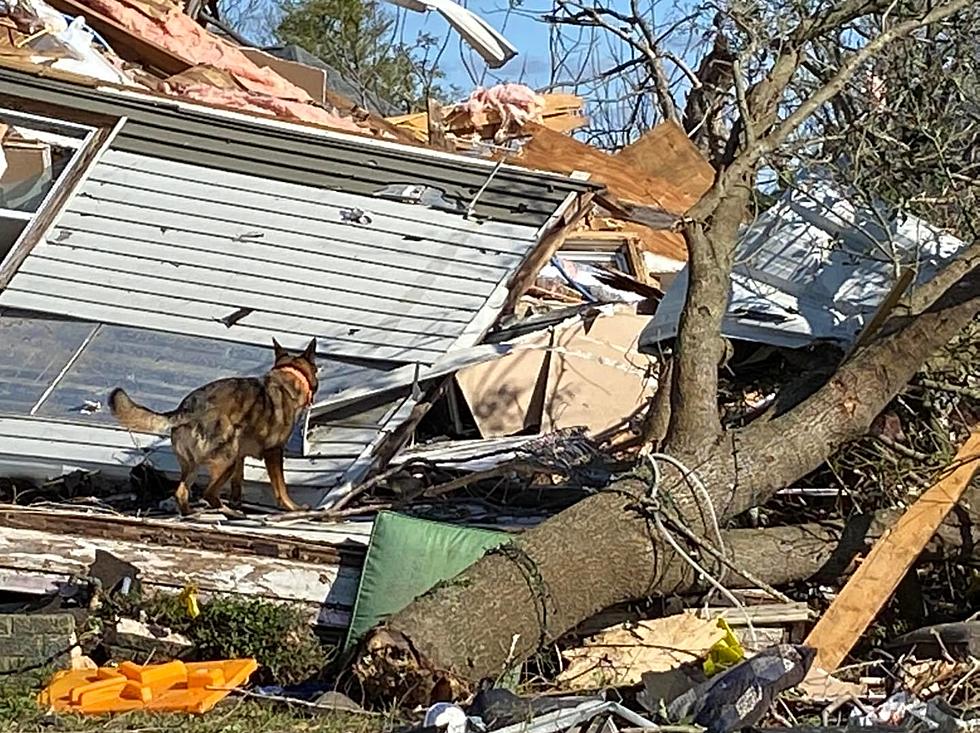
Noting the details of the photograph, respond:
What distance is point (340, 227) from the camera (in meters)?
10.1

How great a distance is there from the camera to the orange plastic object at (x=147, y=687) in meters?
5.79

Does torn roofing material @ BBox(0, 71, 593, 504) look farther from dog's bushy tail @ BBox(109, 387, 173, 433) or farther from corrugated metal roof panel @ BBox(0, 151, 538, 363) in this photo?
dog's bushy tail @ BBox(109, 387, 173, 433)

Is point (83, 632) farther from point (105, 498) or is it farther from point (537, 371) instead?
point (537, 371)

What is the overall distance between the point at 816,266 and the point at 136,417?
4000mm

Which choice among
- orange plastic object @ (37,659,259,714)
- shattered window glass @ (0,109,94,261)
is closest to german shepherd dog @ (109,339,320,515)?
orange plastic object @ (37,659,259,714)

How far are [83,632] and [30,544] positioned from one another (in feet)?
2.68

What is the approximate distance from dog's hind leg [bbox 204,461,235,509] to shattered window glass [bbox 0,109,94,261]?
2585 millimetres

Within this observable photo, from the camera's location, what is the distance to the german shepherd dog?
26.5 feet

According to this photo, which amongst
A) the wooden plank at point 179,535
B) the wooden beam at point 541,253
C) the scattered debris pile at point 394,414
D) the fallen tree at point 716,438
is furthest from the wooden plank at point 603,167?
the wooden plank at point 179,535

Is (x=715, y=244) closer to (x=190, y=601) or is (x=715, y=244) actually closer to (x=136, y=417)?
(x=190, y=601)

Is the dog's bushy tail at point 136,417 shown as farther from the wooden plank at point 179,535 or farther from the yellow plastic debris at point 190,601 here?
the yellow plastic debris at point 190,601

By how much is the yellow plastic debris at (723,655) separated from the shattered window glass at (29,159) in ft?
18.9

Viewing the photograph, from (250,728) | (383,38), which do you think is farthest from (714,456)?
(383,38)

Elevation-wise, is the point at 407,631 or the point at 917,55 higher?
the point at 917,55
